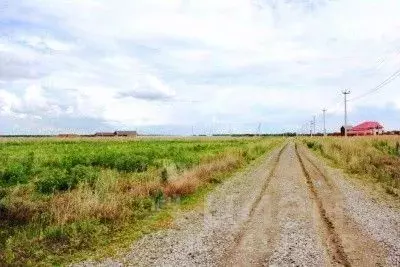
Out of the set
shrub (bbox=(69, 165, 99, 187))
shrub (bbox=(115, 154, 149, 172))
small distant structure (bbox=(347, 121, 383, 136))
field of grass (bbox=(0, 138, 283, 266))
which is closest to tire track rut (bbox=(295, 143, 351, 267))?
field of grass (bbox=(0, 138, 283, 266))

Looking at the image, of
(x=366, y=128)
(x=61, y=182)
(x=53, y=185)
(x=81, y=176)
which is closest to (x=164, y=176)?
(x=81, y=176)

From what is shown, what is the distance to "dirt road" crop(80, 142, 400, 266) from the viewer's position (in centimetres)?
975

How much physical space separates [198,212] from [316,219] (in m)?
3.57

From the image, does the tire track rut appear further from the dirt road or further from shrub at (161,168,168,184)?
shrub at (161,168,168,184)

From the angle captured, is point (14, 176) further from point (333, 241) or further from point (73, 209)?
point (333, 241)

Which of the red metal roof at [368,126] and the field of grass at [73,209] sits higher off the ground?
the red metal roof at [368,126]

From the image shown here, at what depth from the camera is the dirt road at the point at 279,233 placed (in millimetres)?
9750

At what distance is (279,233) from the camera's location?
1208cm

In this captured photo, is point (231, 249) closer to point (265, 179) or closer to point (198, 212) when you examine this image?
point (198, 212)

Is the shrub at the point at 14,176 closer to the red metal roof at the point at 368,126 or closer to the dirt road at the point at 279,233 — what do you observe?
the dirt road at the point at 279,233

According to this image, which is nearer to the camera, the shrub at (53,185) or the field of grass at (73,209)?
the field of grass at (73,209)

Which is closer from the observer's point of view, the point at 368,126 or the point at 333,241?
the point at 333,241

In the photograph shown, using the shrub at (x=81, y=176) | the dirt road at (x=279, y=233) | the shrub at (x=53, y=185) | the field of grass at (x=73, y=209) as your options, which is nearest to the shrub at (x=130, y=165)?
the field of grass at (x=73, y=209)

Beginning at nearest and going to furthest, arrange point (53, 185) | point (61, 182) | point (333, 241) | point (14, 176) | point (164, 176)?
point (333, 241), point (53, 185), point (61, 182), point (164, 176), point (14, 176)
